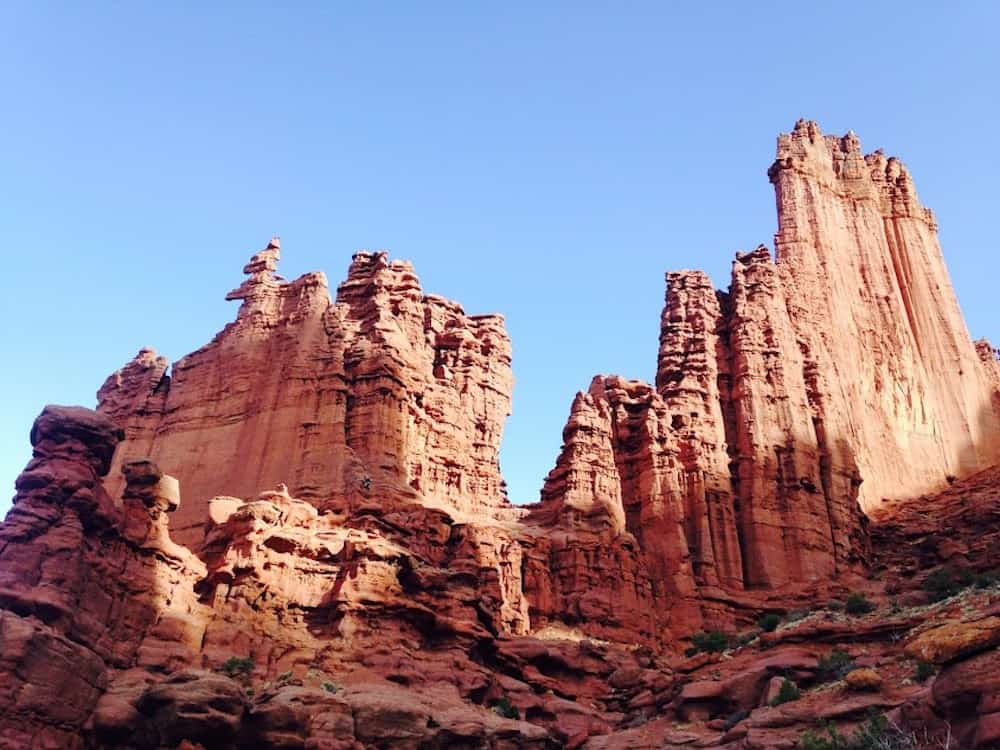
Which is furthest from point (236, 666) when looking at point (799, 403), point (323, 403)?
point (799, 403)

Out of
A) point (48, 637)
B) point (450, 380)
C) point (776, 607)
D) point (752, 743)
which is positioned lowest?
point (752, 743)

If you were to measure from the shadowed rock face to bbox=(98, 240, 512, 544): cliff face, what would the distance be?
18 centimetres

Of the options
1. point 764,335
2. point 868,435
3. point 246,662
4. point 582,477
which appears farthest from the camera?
point 868,435

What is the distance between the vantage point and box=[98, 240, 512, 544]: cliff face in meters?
54.1

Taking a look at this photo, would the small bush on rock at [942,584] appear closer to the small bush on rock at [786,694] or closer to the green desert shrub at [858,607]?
the green desert shrub at [858,607]

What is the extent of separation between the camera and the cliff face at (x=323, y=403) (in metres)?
54.1

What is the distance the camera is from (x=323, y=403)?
55.6 meters

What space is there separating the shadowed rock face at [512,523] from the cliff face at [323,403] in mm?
184

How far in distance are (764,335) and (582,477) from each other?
18441 mm

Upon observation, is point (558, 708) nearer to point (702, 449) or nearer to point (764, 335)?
point (702, 449)

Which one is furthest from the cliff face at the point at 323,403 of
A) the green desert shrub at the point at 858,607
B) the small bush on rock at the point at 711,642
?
the green desert shrub at the point at 858,607

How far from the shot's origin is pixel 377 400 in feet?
184

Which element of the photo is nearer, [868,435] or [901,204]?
[868,435]

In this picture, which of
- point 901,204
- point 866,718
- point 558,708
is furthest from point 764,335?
point 866,718
